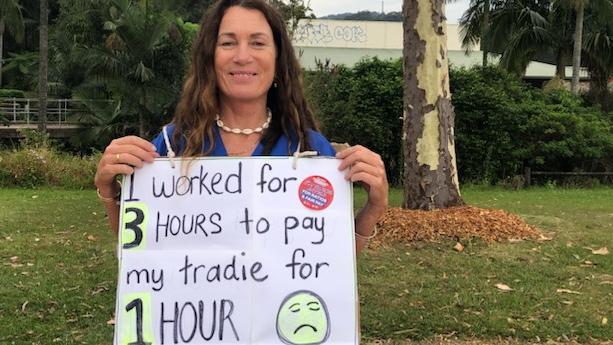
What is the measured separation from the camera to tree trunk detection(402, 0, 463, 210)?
296 inches

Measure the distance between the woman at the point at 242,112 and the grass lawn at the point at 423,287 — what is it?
2.59 m

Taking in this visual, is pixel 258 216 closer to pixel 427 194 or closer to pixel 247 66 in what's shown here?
pixel 247 66

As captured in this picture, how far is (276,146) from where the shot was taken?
222 centimetres

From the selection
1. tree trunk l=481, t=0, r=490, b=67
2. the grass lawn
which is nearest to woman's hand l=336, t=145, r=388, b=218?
the grass lawn

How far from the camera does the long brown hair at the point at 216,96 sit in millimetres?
2158

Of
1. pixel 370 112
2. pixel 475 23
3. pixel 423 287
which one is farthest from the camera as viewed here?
pixel 475 23

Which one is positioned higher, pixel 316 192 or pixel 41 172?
pixel 316 192

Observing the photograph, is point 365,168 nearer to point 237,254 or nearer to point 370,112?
point 237,254

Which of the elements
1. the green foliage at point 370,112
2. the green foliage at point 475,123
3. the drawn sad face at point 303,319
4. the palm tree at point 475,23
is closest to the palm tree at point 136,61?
the green foliage at point 475,123

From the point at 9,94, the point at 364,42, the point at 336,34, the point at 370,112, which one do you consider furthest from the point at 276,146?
the point at 9,94

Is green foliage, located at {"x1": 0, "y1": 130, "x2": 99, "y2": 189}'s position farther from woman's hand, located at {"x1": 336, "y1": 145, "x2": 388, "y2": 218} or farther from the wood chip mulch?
woman's hand, located at {"x1": 336, "y1": 145, "x2": 388, "y2": 218}

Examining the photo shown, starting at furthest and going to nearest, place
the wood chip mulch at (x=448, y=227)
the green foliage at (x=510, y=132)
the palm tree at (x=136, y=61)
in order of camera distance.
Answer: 1. the palm tree at (x=136, y=61)
2. the green foliage at (x=510, y=132)
3. the wood chip mulch at (x=448, y=227)

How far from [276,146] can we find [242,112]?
0.56 ft

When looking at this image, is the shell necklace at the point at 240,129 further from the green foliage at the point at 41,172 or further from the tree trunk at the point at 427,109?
the green foliage at the point at 41,172
